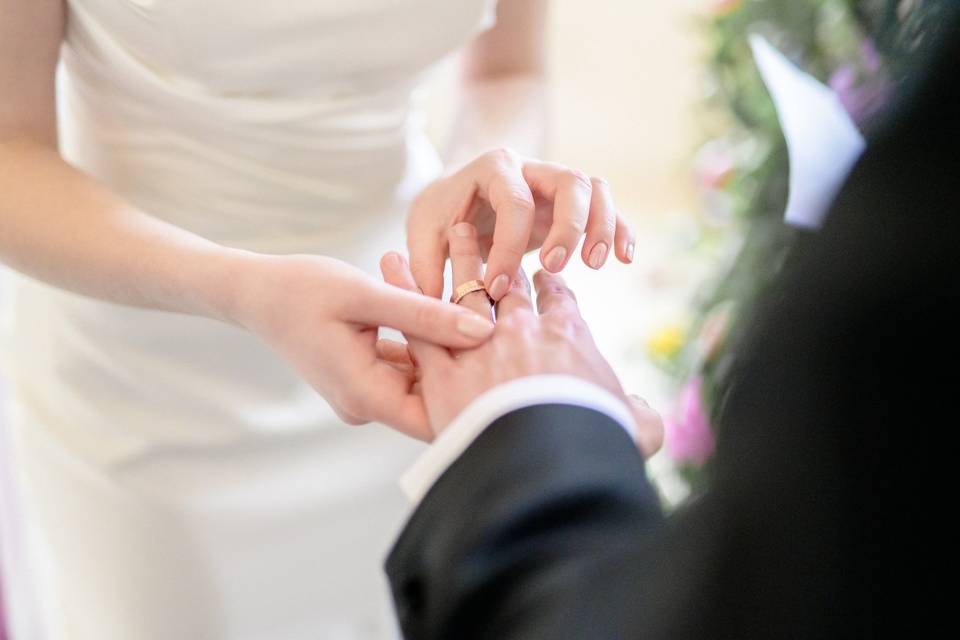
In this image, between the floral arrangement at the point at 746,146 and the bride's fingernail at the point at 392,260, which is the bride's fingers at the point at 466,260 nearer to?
the bride's fingernail at the point at 392,260

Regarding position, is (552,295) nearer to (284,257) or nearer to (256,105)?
(284,257)

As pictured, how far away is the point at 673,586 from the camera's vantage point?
40 cm

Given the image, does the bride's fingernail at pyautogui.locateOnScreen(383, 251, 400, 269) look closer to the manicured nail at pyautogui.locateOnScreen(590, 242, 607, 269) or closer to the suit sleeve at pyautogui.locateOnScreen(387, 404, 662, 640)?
the manicured nail at pyautogui.locateOnScreen(590, 242, 607, 269)

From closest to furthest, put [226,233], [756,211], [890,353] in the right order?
[890,353] → [226,233] → [756,211]

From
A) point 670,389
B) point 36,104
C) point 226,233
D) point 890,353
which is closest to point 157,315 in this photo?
point 226,233

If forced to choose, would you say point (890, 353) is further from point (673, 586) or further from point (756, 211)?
point (756, 211)

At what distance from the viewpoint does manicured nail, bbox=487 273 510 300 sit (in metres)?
0.76

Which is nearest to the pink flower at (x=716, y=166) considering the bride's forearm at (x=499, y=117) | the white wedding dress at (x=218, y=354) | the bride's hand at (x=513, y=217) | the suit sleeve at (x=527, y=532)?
the bride's forearm at (x=499, y=117)

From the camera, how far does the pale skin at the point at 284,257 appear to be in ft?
2.29

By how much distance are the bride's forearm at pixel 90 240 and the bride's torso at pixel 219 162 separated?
12 centimetres

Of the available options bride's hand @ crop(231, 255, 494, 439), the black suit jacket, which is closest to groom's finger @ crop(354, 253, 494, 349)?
bride's hand @ crop(231, 255, 494, 439)

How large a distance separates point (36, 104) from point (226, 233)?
0.22 m

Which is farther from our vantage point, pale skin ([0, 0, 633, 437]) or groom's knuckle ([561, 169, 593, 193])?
groom's knuckle ([561, 169, 593, 193])

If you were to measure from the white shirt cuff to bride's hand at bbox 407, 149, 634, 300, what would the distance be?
0.19 m
